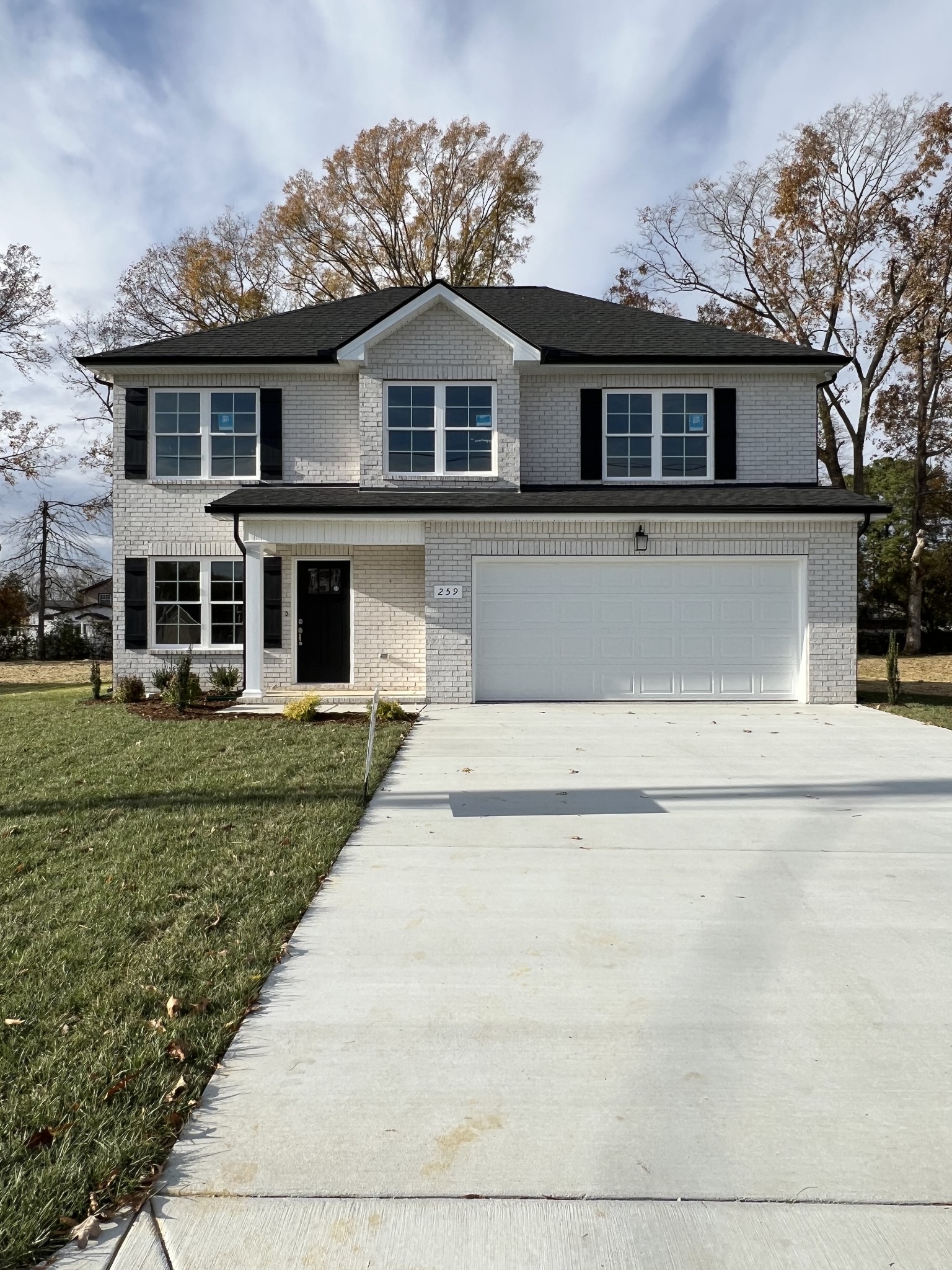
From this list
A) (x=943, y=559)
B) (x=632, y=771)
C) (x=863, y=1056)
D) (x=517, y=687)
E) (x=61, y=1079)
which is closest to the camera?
(x=61, y=1079)

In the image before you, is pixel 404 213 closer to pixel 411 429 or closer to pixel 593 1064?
pixel 411 429

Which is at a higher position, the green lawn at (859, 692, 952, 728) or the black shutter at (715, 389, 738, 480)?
the black shutter at (715, 389, 738, 480)

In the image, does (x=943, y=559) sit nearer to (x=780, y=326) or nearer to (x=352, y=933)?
(x=780, y=326)

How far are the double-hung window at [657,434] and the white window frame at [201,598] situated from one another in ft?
24.0

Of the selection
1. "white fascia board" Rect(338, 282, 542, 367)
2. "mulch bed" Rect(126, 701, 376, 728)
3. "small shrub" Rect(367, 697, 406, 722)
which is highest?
"white fascia board" Rect(338, 282, 542, 367)

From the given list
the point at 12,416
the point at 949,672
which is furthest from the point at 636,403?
the point at 12,416

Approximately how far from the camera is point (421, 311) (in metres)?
14.3

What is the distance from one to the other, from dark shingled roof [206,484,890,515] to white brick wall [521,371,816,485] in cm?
40

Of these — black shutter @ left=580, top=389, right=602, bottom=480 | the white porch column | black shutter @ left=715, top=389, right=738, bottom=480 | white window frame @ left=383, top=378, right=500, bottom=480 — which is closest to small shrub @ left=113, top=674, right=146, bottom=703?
the white porch column

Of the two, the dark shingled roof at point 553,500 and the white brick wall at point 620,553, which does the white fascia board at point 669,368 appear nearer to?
the dark shingled roof at point 553,500

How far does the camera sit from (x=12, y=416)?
28969 mm

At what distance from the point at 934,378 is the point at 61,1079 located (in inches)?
1238

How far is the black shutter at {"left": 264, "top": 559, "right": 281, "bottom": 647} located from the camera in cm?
1459

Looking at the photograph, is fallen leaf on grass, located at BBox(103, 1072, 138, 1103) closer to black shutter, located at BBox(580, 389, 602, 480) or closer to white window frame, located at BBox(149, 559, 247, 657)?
white window frame, located at BBox(149, 559, 247, 657)
